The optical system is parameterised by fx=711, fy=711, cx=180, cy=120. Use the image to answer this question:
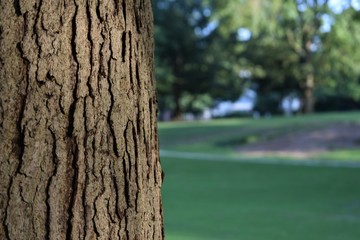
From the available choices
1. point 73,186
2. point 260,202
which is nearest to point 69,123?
point 73,186

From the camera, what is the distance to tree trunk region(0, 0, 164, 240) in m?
2.73

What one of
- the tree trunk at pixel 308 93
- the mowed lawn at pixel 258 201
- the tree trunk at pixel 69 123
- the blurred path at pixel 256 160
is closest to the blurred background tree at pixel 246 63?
the tree trunk at pixel 308 93

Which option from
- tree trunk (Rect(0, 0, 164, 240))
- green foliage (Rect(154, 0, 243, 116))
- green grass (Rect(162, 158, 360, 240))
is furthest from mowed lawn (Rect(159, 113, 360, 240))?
green foliage (Rect(154, 0, 243, 116))

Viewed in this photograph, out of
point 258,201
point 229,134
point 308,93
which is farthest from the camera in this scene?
point 308,93

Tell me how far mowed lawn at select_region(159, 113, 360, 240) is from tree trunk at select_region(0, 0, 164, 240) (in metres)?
6.43

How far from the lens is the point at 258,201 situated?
13.7 meters

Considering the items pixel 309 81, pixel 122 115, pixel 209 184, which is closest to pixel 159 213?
pixel 122 115

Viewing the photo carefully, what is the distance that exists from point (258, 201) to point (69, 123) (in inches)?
439

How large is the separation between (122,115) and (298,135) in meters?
25.5

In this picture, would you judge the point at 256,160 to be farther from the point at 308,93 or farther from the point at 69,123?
the point at 308,93

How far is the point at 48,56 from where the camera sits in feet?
9.12

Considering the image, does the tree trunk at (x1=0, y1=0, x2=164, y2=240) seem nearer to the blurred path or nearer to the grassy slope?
the blurred path

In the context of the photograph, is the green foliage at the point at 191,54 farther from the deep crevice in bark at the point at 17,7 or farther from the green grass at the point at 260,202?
the deep crevice in bark at the point at 17,7

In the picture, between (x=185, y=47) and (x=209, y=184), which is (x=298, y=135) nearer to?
(x=209, y=184)
